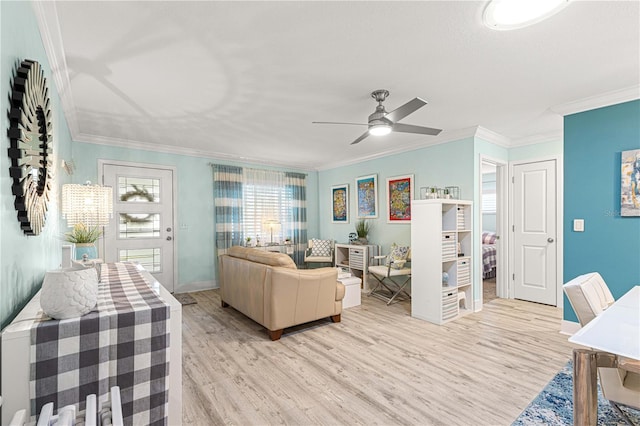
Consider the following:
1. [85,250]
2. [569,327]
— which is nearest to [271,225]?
[85,250]

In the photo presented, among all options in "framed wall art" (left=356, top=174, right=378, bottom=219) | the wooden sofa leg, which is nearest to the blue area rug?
the wooden sofa leg

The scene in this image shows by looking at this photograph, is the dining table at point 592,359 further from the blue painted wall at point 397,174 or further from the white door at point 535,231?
the white door at point 535,231

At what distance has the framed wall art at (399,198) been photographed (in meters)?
4.86

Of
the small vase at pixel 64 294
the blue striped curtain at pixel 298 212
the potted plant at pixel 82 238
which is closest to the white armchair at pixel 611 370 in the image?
the small vase at pixel 64 294

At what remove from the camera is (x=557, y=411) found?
1979 millimetres

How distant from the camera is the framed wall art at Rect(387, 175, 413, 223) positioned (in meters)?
4.86

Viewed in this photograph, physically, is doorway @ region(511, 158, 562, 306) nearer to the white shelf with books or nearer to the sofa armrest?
the white shelf with books

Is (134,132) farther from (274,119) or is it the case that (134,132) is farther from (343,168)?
(343,168)

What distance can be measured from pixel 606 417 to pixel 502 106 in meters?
2.77

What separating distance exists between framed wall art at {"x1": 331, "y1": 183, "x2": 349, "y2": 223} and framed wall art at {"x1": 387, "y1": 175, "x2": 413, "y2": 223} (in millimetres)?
1104

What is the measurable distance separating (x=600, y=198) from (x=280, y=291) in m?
3.34

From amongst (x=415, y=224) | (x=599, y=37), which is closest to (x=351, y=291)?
(x=415, y=224)

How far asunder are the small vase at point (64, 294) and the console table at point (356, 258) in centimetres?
434

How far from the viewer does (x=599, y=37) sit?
201 cm
